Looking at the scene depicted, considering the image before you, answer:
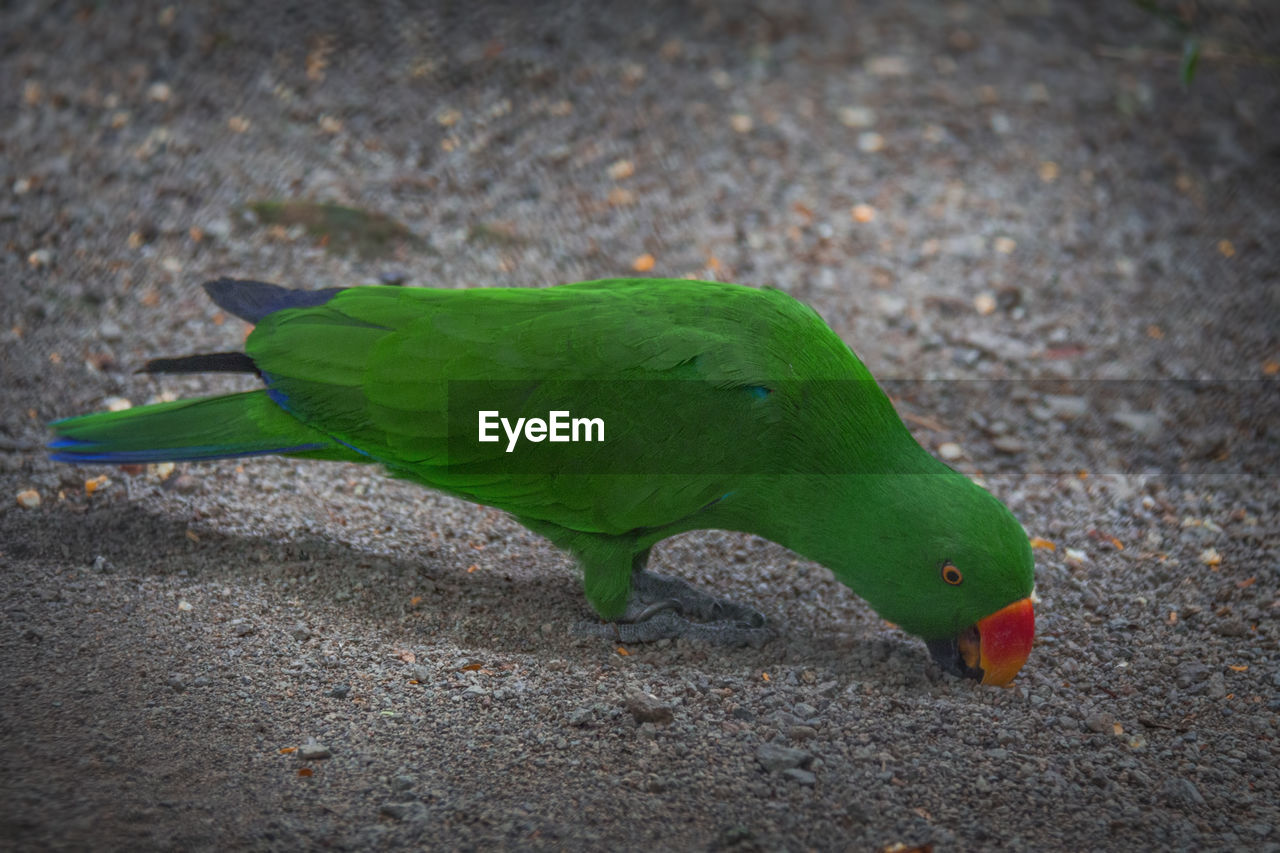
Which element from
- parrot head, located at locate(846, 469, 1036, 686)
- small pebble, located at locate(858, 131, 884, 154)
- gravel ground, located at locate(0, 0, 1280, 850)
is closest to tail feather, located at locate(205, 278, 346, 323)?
gravel ground, located at locate(0, 0, 1280, 850)

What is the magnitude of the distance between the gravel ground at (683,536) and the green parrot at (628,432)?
310 millimetres

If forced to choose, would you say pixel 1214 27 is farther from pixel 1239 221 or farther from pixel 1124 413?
pixel 1124 413

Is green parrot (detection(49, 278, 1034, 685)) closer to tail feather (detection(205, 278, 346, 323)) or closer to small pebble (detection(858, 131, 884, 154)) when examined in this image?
tail feather (detection(205, 278, 346, 323))

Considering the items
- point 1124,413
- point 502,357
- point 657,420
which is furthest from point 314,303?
point 1124,413

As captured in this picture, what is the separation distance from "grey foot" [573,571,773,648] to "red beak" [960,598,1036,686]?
0.66 metres

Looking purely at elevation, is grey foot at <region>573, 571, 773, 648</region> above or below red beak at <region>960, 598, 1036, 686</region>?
below

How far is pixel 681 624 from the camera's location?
10.6ft

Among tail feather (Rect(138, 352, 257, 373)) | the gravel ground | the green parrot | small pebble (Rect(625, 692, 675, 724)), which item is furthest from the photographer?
tail feather (Rect(138, 352, 257, 373))

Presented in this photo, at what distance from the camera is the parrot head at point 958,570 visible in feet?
9.06

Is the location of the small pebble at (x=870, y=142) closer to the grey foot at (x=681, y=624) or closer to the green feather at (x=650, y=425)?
the green feather at (x=650, y=425)

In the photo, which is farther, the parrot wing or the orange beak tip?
the parrot wing

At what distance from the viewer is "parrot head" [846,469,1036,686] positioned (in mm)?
2762

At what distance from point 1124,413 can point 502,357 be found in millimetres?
2880

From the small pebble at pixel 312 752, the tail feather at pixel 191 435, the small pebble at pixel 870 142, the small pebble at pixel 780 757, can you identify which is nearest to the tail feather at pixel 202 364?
the tail feather at pixel 191 435
